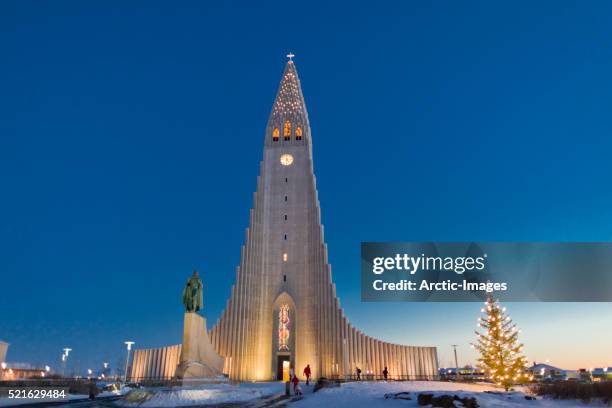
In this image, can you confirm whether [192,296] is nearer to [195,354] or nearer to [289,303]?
[195,354]

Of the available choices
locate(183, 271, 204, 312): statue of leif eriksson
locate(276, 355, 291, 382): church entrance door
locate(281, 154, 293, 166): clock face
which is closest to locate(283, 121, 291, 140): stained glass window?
locate(281, 154, 293, 166): clock face

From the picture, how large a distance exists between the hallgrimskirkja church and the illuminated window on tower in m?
0.09

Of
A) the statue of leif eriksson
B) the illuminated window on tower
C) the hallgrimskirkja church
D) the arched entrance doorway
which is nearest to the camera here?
the statue of leif eriksson

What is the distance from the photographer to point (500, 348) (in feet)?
73.8

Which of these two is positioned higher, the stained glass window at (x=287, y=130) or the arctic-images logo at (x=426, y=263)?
the stained glass window at (x=287, y=130)

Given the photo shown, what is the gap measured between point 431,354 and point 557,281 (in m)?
15.5

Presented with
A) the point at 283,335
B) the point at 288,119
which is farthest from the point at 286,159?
the point at 283,335

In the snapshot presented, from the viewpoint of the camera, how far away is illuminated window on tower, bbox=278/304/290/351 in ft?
A: 134

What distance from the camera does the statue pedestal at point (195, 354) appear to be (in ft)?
72.6

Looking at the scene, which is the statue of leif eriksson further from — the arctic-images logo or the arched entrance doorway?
the arched entrance doorway

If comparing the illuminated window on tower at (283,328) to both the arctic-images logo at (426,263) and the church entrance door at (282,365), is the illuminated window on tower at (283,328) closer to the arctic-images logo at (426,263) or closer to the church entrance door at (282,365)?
the church entrance door at (282,365)

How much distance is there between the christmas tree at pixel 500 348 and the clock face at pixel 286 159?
26.2 m

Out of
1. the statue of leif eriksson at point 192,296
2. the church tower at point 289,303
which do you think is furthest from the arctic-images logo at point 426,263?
the statue of leif eriksson at point 192,296

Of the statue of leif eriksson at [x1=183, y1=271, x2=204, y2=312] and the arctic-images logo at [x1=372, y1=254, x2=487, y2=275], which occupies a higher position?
the arctic-images logo at [x1=372, y1=254, x2=487, y2=275]
